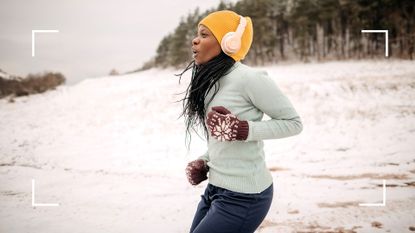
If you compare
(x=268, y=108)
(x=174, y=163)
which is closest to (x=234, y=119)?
(x=268, y=108)

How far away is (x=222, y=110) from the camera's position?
5.42 ft

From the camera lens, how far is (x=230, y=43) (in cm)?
174

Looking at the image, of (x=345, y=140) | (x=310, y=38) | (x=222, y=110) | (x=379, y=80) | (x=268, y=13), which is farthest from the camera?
(x=268, y=13)

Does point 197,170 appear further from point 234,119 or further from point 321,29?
point 321,29

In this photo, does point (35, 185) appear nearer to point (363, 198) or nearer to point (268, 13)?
point (363, 198)

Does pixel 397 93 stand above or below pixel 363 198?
above

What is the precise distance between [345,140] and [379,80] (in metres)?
10.6

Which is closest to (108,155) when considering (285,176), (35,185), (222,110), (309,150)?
(35,185)

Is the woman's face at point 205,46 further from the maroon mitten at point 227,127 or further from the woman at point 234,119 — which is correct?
the maroon mitten at point 227,127

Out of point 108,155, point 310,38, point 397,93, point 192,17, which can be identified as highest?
point 192,17

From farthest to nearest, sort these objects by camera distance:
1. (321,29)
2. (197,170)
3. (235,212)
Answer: (321,29)
(197,170)
(235,212)

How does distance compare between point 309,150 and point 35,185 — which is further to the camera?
point 309,150

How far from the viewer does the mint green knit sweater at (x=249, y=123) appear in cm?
167

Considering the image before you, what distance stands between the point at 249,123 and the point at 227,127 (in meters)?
0.13
